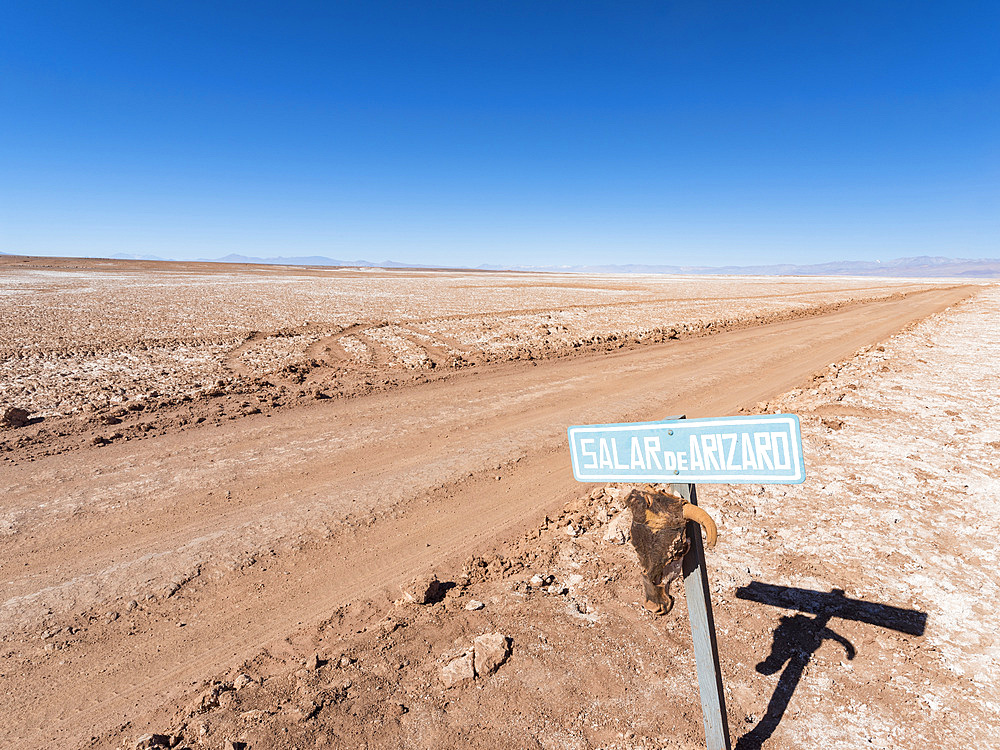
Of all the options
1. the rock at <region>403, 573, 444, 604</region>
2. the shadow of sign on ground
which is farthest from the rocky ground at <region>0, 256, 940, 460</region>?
the shadow of sign on ground

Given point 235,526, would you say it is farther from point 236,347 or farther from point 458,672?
point 236,347

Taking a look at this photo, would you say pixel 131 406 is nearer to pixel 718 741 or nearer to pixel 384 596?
pixel 384 596

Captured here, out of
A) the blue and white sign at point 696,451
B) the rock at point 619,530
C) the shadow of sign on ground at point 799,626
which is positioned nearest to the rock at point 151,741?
the blue and white sign at point 696,451

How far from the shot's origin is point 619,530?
4.71 m

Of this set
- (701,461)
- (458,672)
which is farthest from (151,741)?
(701,461)

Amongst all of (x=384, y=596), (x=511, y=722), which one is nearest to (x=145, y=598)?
(x=384, y=596)

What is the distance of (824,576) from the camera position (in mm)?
4051

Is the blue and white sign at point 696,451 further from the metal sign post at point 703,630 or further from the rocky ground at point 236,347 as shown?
the rocky ground at point 236,347

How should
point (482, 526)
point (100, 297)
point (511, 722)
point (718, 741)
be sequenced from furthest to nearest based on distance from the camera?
point (100, 297)
point (482, 526)
point (511, 722)
point (718, 741)

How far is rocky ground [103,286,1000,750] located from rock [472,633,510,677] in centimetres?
1

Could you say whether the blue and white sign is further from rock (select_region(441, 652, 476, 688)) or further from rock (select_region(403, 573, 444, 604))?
rock (select_region(403, 573, 444, 604))

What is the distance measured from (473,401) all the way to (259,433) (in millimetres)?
3714

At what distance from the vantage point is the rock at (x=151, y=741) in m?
2.74

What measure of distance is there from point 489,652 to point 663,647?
1.18 m
